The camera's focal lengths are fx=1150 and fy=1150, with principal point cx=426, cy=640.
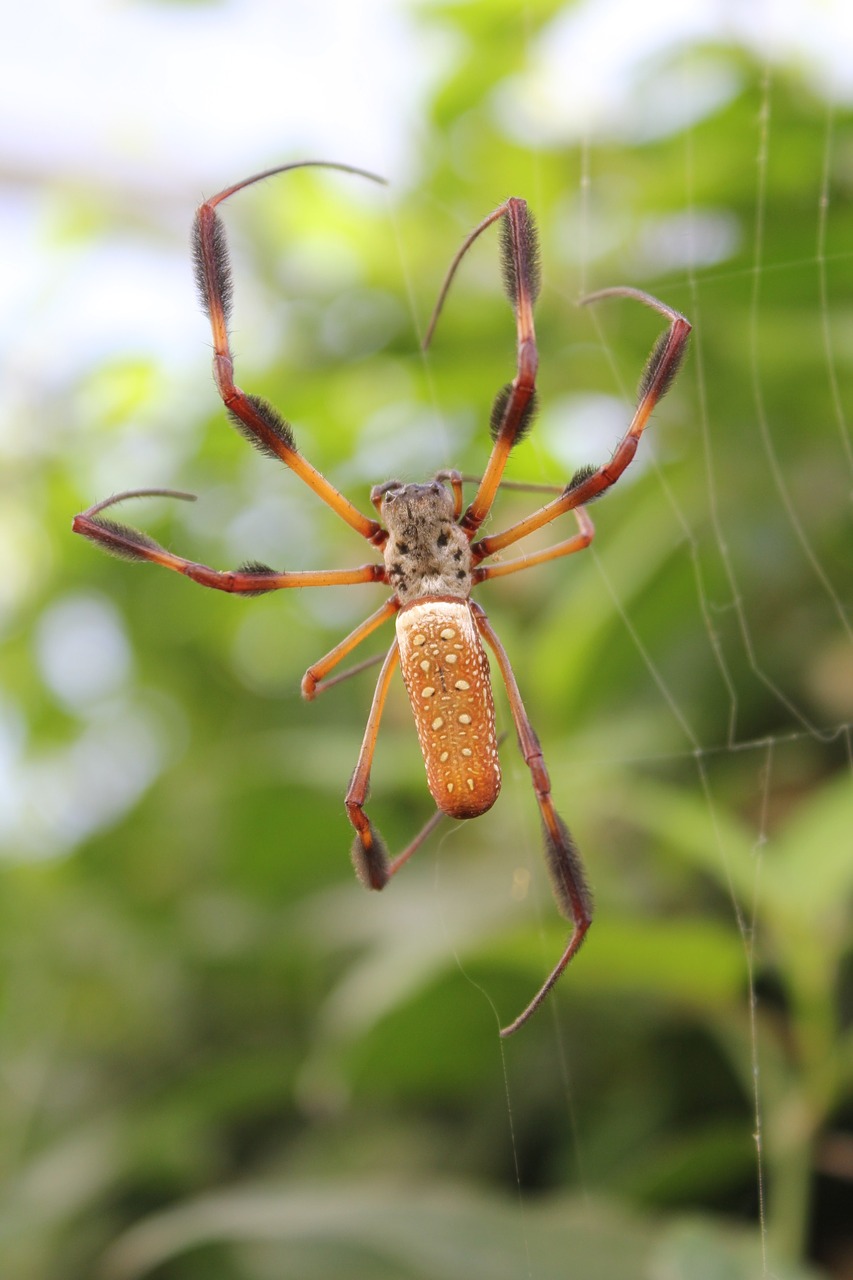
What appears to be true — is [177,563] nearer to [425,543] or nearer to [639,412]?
[425,543]

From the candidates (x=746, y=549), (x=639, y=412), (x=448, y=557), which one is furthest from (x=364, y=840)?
(x=746, y=549)

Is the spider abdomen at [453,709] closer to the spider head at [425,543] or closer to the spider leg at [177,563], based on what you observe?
the spider head at [425,543]

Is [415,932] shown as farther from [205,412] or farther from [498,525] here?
[205,412]

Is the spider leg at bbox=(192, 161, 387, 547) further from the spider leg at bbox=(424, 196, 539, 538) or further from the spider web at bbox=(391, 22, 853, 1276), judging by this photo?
the spider web at bbox=(391, 22, 853, 1276)

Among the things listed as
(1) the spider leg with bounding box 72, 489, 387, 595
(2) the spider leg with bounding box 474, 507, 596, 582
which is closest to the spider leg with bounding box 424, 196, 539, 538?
(2) the spider leg with bounding box 474, 507, 596, 582

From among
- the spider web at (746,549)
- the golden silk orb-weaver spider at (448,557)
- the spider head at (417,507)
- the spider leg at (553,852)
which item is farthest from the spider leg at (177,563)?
the spider web at (746,549)

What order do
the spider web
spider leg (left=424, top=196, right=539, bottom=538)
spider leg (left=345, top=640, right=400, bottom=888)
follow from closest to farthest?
spider leg (left=424, top=196, right=539, bottom=538)
spider leg (left=345, top=640, right=400, bottom=888)
the spider web

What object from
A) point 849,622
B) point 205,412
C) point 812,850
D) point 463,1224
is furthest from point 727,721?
point 205,412
